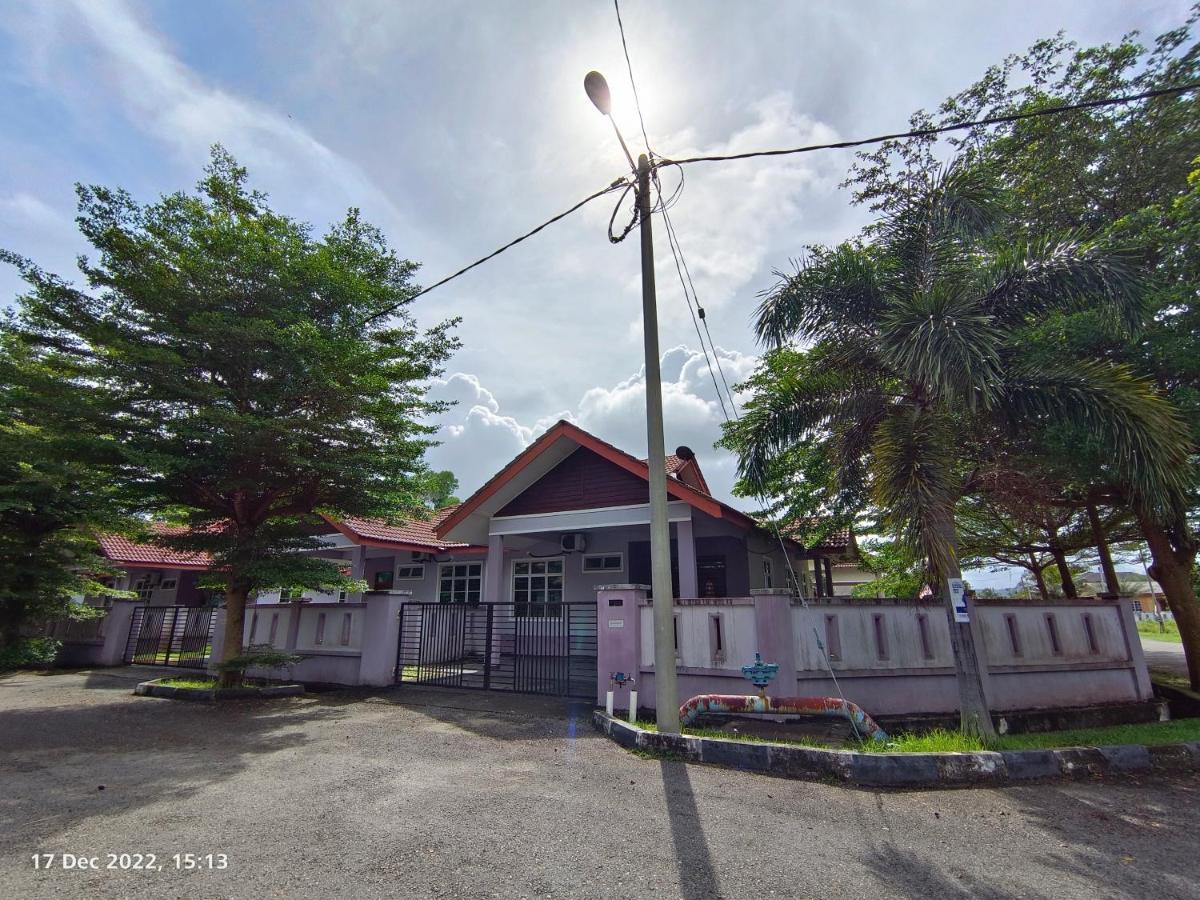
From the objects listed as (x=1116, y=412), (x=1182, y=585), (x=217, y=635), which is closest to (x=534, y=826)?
(x=1116, y=412)

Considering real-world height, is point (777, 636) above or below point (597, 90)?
below

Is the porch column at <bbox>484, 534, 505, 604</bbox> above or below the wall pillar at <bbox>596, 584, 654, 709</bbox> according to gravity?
above

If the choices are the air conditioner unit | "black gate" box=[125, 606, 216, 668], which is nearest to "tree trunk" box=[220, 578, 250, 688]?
"black gate" box=[125, 606, 216, 668]

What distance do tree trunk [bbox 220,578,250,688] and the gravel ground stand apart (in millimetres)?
2987

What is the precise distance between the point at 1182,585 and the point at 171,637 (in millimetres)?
20529

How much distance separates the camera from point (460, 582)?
16.9 m

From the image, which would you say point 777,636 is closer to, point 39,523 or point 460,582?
point 460,582

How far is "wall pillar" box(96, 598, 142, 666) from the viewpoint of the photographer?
13.6 m

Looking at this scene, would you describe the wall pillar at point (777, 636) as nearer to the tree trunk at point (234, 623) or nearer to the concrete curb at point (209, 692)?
the concrete curb at point (209, 692)

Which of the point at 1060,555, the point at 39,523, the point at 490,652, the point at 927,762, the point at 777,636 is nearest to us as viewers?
the point at 927,762

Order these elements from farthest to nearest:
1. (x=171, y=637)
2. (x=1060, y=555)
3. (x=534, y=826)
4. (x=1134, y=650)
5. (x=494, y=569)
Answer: (x=1060, y=555)
(x=171, y=637)
(x=494, y=569)
(x=1134, y=650)
(x=534, y=826)

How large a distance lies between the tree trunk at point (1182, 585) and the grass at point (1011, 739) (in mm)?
3626

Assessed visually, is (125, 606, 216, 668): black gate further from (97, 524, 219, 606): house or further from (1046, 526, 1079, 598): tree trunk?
(1046, 526, 1079, 598): tree trunk

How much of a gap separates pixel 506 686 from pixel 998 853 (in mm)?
7566
